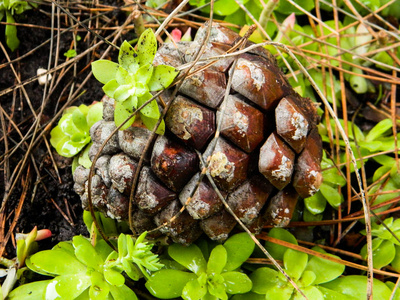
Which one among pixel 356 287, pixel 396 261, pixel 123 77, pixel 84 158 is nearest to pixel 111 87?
pixel 123 77

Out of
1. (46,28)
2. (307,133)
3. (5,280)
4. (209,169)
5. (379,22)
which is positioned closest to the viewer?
(209,169)

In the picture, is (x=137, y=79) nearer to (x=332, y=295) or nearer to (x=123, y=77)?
(x=123, y=77)

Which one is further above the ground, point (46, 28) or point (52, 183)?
point (46, 28)

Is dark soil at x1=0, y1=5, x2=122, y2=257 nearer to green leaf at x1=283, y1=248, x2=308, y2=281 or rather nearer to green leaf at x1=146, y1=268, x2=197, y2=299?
green leaf at x1=146, y1=268, x2=197, y2=299

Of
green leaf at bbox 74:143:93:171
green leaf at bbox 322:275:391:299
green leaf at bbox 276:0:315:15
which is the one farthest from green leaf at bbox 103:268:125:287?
green leaf at bbox 276:0:315:15

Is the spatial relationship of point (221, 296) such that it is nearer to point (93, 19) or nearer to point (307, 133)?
point (307, 133)

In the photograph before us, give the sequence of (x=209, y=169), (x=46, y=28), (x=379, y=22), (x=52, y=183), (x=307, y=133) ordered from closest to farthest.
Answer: (x=209, y=169)
(x=307, y=133)
(x=52, y=183)
(x=46, y=28)
(x=379, y=22)

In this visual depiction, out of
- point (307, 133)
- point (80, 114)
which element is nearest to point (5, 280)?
point (80, 114)

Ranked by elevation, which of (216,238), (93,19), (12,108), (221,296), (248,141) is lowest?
(221,296)
